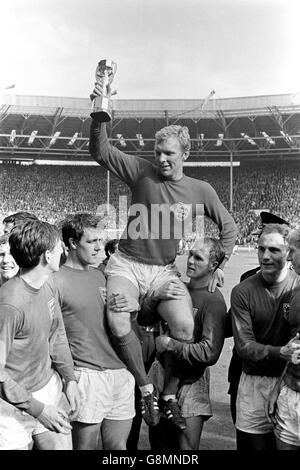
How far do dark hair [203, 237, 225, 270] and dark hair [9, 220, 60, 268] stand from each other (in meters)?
0.93

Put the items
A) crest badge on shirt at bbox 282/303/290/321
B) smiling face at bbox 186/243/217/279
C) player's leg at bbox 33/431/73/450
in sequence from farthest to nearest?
smiling face at bbox 186/243/217/279 → crest badge on shirt at bbox 282/303/290/321 → player's leg at bbox 33/431/73/450

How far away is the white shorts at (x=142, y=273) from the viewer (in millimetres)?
2898

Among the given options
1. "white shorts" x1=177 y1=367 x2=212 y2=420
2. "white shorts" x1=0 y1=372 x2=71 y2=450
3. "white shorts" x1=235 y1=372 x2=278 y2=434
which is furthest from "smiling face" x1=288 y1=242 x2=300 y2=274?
"white shorts" x1=0 y1=372 x2=71 y2=450

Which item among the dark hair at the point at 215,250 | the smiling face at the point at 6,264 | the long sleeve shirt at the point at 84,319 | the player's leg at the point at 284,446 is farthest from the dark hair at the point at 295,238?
the smiling face at the point at 6,264

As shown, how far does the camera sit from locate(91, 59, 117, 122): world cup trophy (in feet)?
8.78

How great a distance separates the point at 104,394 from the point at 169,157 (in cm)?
127

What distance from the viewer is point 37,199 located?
26812 millimetres

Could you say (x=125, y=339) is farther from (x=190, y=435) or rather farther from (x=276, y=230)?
(x=276, y=230)

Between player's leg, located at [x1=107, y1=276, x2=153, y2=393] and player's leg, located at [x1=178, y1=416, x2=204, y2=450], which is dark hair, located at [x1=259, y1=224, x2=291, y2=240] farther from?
player's leg, located at [x1=178, y1=416, x2=204, y2=450]

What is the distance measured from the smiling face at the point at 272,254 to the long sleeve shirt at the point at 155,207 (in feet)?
1.09

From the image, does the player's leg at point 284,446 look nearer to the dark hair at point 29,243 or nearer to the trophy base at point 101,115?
the dark hair at point 29,243

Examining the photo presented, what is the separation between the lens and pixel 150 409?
2.69 metres

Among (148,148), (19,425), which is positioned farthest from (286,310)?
(148,148)

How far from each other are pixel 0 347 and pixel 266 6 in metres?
2.73
